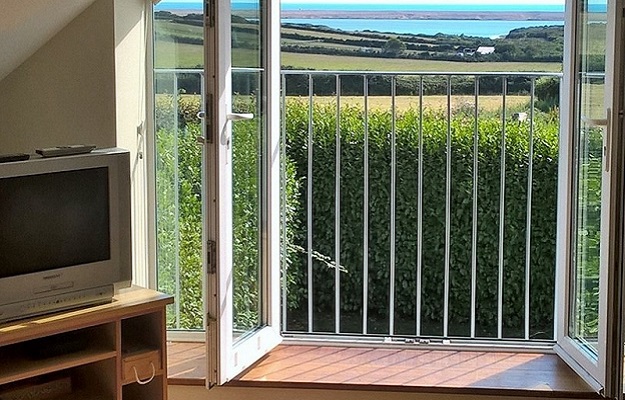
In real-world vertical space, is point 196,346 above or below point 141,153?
below

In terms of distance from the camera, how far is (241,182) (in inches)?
138

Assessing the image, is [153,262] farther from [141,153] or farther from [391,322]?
[391,322]

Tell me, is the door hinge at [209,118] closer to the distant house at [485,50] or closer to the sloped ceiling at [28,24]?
the sloped ceiling at [28,24]

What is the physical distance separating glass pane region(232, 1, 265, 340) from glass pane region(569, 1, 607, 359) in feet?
3.93

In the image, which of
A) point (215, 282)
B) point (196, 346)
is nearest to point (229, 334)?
point (215, 282)

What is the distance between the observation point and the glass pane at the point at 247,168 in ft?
11.3

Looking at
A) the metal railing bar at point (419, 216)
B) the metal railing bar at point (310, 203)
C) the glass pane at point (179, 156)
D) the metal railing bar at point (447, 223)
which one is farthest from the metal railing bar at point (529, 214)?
the glass pane at point (179, 156)

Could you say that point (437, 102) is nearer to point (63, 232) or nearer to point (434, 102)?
point (434, 102)

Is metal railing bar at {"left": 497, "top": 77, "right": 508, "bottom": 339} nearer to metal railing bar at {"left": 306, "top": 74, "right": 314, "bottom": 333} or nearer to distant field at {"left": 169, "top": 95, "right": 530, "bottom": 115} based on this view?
distant field at {"left": 169, "top": 95, "right": 530, "bottom": 115}

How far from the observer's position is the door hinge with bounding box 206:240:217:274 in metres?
3.25

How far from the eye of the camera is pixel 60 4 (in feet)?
10.6

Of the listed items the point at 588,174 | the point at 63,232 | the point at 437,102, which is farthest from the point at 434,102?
the point at 63,232

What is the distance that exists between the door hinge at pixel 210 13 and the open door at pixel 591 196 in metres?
1.32

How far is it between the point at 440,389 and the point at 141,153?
141 cm
